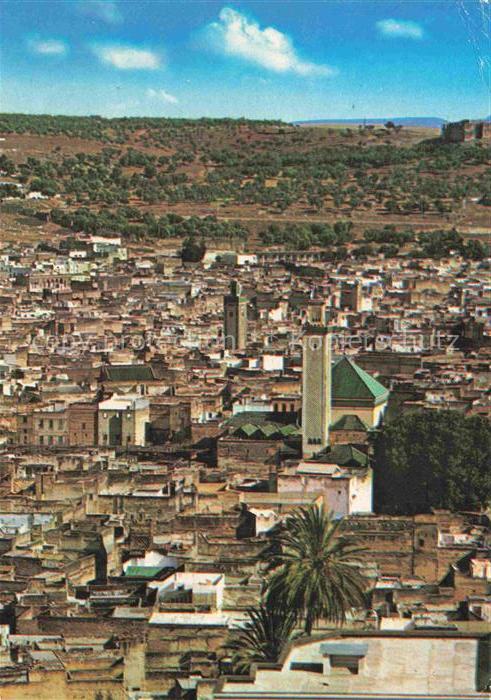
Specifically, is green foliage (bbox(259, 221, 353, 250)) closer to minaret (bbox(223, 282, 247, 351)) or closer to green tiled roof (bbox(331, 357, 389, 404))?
minaret (bbox(223, 282, 247, 351))

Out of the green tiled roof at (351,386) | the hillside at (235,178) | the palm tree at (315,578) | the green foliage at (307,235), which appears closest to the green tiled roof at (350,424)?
the green tiled roof at (351,386)

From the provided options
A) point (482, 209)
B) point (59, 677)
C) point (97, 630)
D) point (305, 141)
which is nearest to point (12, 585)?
point (97, 630)

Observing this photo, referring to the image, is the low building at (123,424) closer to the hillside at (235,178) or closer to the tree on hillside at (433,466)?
the tree on hillside at (433,466)

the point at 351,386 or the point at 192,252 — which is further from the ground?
the point at 351,386

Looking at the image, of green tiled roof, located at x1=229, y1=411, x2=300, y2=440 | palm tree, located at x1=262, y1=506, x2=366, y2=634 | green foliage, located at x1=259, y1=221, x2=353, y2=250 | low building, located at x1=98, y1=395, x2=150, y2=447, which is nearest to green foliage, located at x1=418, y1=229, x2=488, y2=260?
green foliage, located at x1=259, y1=221, x2=353, y2=250

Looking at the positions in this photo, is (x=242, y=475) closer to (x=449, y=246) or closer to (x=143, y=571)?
(x=143, y=571)

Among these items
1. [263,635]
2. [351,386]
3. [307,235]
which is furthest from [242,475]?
[307,235]
